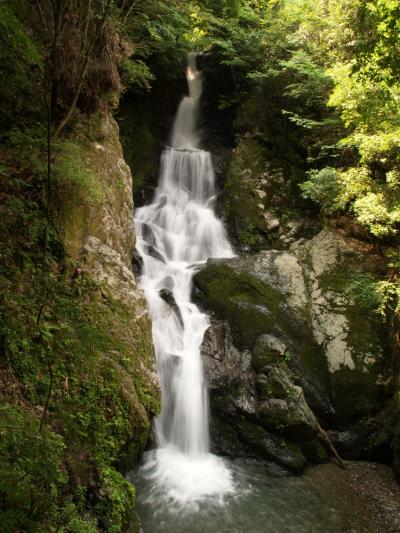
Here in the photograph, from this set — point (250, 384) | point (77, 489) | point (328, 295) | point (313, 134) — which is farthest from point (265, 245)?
point (77, 489)

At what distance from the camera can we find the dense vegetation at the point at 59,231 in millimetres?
3104

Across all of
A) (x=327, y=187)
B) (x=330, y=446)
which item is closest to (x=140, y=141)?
(x=327, y=187)

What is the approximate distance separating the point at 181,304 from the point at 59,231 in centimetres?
433

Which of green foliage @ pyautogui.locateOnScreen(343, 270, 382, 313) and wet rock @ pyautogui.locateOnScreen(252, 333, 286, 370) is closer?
wet rock @ pyautogui.locateOnScreen(252, 333, 286, 370)

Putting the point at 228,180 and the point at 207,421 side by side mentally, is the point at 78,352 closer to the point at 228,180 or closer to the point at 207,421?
the point at 207,421

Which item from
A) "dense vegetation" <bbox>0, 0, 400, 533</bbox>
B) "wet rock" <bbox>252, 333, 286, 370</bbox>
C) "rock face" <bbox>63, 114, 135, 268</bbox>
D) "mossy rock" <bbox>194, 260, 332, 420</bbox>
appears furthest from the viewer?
"mossy rock" <bbox>194, 260, 332, 420</bbox>

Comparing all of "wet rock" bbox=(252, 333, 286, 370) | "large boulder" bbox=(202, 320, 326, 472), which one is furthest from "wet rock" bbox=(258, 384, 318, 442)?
"wet rock" bbox=(252, 333, 286, 370)

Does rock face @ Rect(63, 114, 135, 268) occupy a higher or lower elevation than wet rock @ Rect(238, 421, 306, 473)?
higher

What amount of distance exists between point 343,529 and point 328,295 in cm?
479

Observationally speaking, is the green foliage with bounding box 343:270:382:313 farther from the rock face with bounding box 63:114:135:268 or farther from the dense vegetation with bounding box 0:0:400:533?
the rock face with bounding box 63:114:135:268

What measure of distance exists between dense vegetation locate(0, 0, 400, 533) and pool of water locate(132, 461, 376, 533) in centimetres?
160

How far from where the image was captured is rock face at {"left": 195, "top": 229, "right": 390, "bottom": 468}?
7223 millimetres

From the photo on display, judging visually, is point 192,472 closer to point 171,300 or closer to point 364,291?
point 171,300

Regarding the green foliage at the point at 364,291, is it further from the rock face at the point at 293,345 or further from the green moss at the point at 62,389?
the green moss at the point at 62,389
